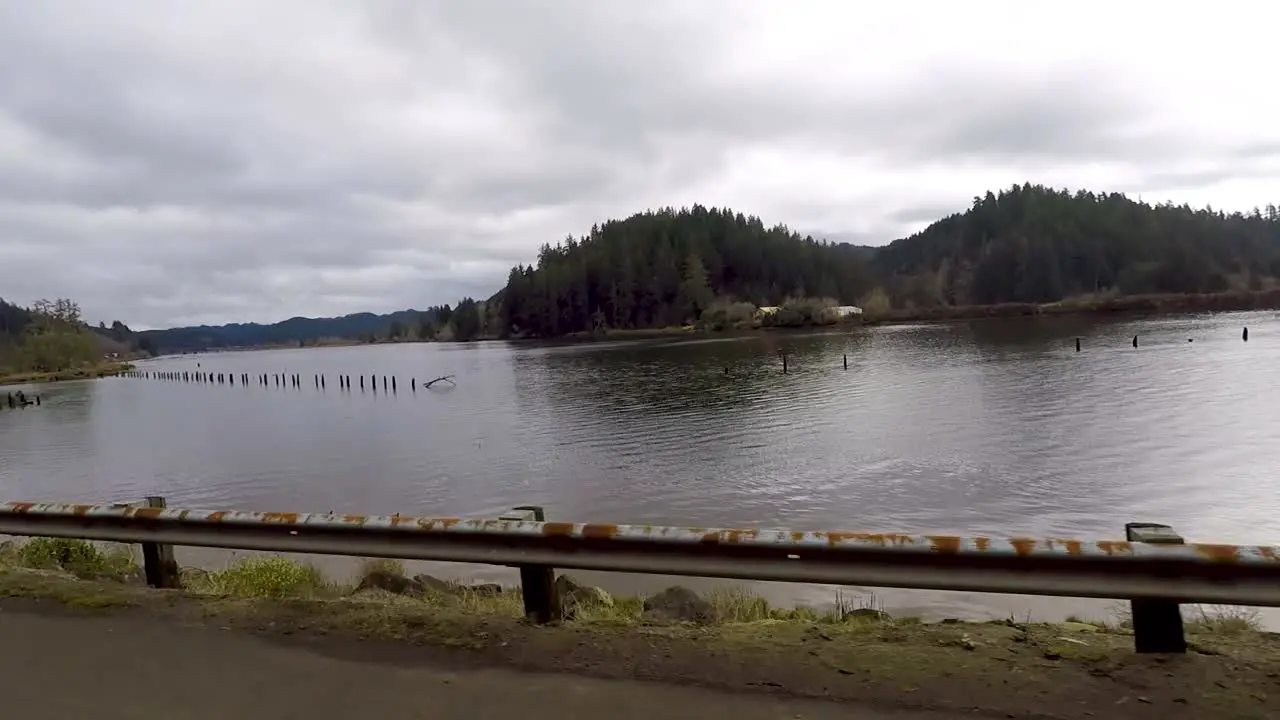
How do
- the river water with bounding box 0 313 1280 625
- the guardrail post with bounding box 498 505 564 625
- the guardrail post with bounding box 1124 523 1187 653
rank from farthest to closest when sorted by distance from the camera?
1. the river water with bounding box 0 313 1280 625
2. the guardrail post with bounding box 498 505 564 625
3. the guardrail post with bounding box 1124 523 1187 653

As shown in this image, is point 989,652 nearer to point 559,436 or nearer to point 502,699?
point 502,699

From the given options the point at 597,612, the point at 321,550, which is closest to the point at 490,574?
the point at 597,612

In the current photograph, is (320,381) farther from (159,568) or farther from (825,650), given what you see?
(825,650)

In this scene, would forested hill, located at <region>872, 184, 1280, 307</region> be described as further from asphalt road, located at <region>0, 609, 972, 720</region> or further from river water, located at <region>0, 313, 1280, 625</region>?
asphalt road, located at <region>0, 609, 972, 720</region>

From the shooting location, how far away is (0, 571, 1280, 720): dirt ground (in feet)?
13.3

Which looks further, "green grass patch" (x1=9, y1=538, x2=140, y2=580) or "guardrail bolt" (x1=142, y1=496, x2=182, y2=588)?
"green grass patch" (x1=9, y1=538, x2=140, y2=580)

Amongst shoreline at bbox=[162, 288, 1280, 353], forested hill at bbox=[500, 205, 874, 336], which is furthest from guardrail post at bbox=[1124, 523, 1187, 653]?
forested hill at bbox=[500, 205, 874, 336]

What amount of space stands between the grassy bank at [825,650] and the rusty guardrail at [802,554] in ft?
1.28

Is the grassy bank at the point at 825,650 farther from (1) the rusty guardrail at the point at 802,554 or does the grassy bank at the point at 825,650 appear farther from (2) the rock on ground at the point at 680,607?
(2) the rock on ground at the point at 680,607

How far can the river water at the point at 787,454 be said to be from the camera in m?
16.0

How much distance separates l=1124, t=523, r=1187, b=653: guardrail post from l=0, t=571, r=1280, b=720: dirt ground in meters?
0.11

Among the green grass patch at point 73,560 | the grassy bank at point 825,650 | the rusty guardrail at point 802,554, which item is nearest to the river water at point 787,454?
the green grass patch at point 73,560

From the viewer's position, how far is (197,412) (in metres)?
57.8

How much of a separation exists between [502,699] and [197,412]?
62.0 m
